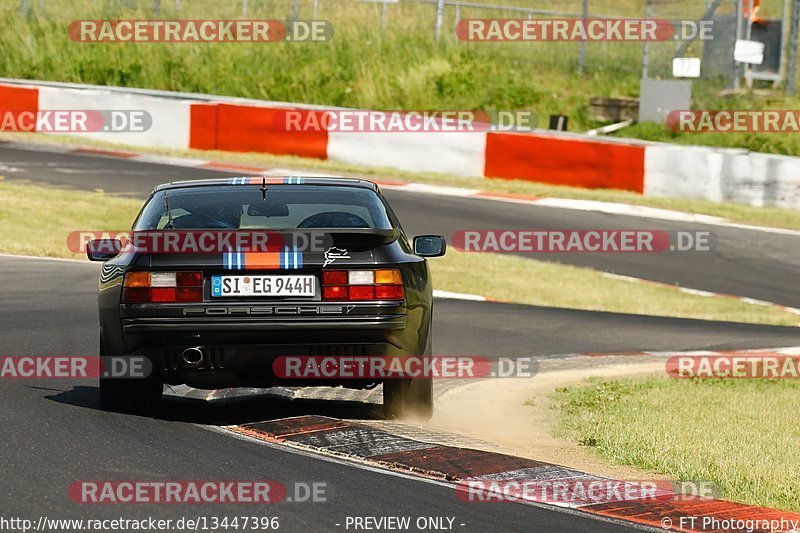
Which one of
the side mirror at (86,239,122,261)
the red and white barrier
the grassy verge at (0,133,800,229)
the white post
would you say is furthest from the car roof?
the white post

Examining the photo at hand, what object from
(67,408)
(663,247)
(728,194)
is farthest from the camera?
(728,194)

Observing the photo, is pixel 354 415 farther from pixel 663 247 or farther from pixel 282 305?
pixel 663 247

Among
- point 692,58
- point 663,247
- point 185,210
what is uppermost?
point 692,58

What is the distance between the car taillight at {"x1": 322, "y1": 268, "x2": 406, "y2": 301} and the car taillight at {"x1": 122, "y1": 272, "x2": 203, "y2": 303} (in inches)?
25.8

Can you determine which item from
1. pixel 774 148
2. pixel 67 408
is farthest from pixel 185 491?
pixel 774 148

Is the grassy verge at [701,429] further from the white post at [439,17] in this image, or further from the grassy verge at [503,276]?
the white post at [439,17]

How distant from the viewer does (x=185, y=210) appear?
7695 millimetres

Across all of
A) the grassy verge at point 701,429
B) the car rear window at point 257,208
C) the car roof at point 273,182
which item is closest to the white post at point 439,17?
the grassy verge at point 701,429

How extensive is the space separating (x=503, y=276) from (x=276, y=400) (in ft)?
28.4

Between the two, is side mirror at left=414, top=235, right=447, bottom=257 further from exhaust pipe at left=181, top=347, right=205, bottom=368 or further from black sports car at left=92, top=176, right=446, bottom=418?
exhaust pipe at left=181, top=347, right=205, bottom=368

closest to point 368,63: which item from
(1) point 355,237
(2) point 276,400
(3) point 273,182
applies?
(2) point 276,400

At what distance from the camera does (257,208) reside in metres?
7.71

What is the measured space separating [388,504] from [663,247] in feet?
45.9

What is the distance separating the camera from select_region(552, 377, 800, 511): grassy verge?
6.72 meters
